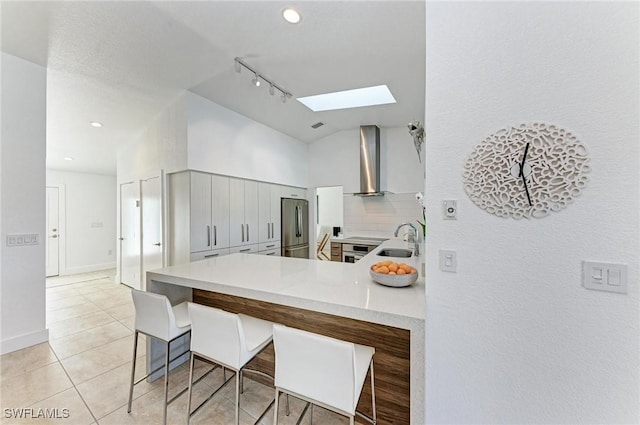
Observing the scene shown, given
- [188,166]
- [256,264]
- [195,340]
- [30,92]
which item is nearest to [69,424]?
[195,340]

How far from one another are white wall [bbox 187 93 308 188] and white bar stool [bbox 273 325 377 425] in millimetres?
2732

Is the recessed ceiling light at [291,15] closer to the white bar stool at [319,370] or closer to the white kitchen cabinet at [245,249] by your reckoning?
the white bar stool at [319,370]

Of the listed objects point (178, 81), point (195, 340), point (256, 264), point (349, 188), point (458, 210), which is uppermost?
point (178, 81)

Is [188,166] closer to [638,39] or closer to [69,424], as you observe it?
[69,424]

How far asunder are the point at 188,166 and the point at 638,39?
3543 mm

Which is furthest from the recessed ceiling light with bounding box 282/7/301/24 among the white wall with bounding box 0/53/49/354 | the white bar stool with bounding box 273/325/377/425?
the white wall with bounding box 0/53/49/354

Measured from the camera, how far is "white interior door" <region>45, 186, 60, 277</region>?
5395mm

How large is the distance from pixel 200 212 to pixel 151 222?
1.06m

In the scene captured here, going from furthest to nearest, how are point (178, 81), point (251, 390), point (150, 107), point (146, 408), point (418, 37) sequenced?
point (150, 107) → point (178, 81) → point (418, 37) → point (251, 390) → point (146, 408)

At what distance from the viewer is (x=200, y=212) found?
334 centimetres

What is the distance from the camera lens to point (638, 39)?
1038 millimetres

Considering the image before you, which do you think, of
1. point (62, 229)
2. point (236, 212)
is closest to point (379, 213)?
point (236, 212)

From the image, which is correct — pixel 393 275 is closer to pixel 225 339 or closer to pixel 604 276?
pixel 604 276

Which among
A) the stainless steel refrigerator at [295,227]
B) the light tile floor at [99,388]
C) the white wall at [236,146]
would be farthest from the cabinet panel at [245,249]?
the light tile floor at [99,388]
